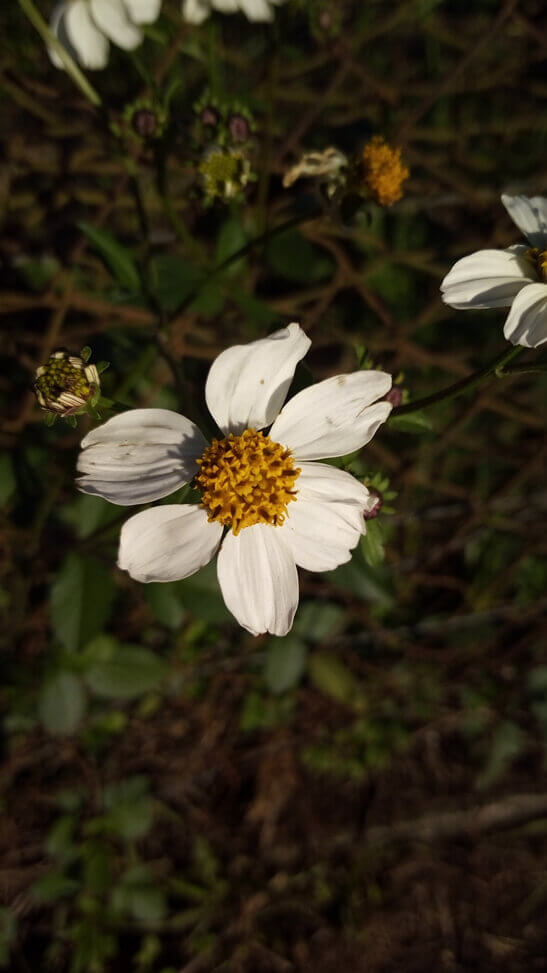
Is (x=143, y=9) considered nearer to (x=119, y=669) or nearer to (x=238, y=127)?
(x=238, y=127)

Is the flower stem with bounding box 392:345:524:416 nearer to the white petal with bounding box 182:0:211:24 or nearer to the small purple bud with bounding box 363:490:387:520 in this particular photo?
the small purple bud with bounding box 363:490:387:520

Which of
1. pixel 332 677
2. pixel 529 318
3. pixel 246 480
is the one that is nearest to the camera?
pixel 529 318

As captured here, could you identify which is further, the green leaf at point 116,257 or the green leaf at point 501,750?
the green leaf at point 501,750

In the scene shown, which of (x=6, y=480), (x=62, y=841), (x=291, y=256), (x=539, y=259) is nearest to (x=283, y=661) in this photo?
(x=62, y=841)

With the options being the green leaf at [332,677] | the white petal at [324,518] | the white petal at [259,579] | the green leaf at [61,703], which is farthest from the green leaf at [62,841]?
the white petal at [324,518]

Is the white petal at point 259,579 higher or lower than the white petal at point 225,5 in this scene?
lower

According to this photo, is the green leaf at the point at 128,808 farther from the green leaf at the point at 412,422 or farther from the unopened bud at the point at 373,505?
the green leaf at the point at 412,422

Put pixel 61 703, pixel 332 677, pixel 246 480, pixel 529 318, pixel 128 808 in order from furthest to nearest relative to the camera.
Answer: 1. pixel 332 677
2. pixel 128 808
3. pixel 61 703
4. pixel 246 480
5. pixel 529 318

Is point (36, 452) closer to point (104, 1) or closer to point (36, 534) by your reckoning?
point (36, 534)
